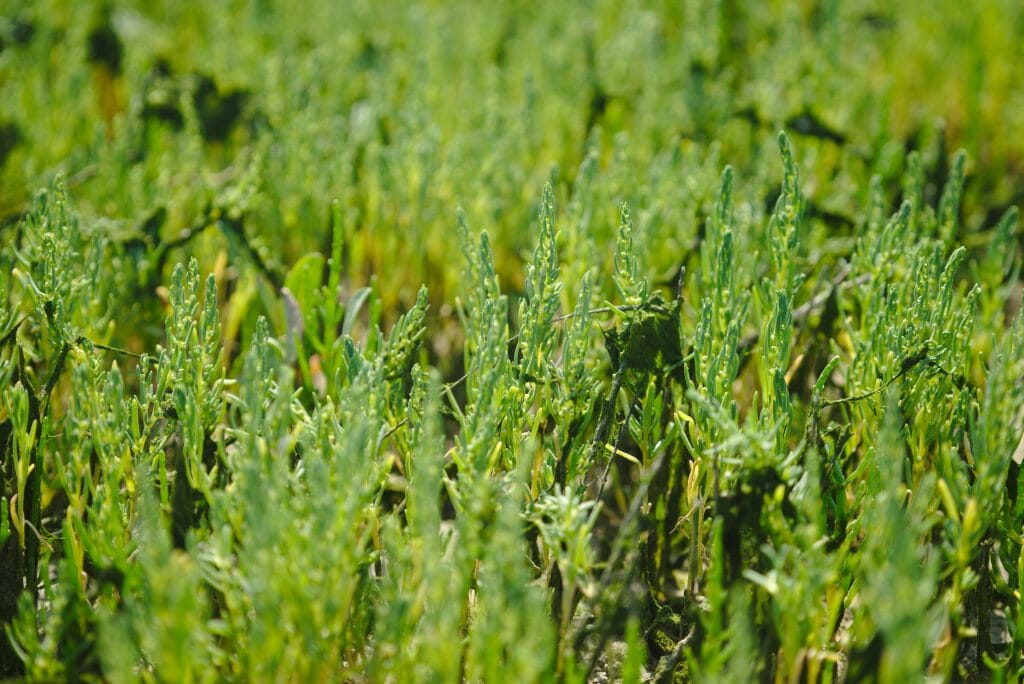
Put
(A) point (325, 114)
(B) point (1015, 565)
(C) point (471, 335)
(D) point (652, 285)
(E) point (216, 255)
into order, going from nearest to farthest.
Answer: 1. (B) point (1015, 565)
2. (C) point (471, 335)
3. (D) point (652, 285)
4. (E) point (216, 255)
5. (A) point (325, 114)

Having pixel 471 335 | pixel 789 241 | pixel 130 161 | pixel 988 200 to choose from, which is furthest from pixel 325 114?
pixel 988 200

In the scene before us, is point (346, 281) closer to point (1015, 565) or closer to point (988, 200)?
point (1015, 565)

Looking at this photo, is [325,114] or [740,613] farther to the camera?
[325,114]

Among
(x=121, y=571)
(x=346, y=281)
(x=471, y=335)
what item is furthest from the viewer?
(x=346, y=281)

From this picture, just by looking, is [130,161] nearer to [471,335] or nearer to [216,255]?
[216,255]

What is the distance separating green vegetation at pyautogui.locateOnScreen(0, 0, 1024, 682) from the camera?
109 centimetres

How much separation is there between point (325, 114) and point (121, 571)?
1674 mm

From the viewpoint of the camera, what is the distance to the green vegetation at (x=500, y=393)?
3.59 ft

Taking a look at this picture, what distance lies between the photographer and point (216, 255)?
2102 millimetres

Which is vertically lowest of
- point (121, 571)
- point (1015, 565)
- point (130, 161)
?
point (1015, 565)

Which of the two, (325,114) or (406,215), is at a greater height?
(325,114)

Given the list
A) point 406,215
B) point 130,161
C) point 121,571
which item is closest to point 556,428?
point 121,571

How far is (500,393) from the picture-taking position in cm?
133

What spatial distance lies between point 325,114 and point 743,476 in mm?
1792
